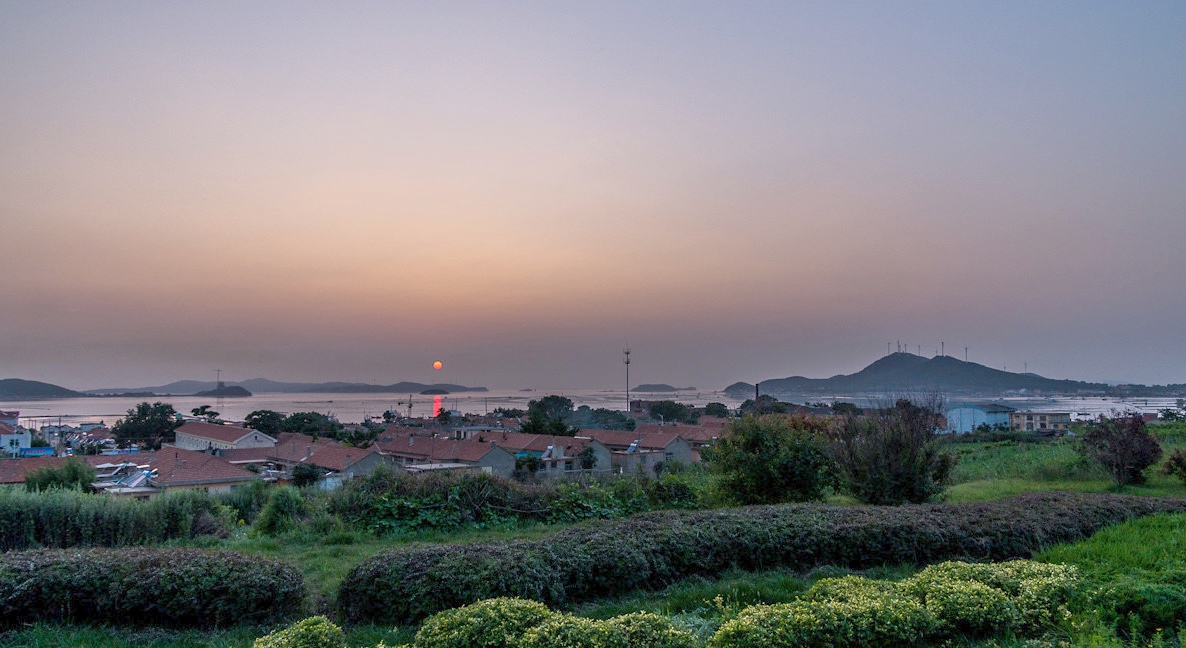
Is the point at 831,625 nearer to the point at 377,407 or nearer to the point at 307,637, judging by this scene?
the point at 307,637

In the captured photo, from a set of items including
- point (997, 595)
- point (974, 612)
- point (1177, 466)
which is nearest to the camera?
point (974, 612)

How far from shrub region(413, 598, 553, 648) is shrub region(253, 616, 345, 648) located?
55cm

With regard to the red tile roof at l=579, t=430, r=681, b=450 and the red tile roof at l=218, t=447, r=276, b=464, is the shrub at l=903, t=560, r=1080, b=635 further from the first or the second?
the red tile roof at l=218, t=447, r=276, b=464

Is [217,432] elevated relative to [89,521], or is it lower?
lower

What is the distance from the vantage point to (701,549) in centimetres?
726

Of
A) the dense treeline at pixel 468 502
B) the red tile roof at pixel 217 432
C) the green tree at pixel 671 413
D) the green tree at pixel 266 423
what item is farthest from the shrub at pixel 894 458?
the green tree at pixel 671 413

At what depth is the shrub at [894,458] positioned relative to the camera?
11.9 m

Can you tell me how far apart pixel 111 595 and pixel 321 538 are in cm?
448

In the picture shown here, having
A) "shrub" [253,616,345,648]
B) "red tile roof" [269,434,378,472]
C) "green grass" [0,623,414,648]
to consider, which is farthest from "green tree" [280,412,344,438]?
"shrub" [253,616,345,648]

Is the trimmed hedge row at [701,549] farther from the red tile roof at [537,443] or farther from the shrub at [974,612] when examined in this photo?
the red tile roof at [537,443]

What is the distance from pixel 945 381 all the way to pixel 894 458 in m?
65.5

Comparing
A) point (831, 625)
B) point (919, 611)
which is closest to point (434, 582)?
point (831, 625)

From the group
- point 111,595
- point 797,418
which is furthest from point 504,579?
point 797,418

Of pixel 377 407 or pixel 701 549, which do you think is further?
pixel 377 407
